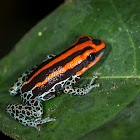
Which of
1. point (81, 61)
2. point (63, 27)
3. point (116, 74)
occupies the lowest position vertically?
point (116, 74)

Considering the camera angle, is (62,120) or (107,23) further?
(107,23)

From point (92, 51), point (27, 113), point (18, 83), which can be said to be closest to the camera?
point (92, 51)

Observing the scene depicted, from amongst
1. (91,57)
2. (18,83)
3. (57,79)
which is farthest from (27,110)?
(91,57)

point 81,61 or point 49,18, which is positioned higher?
point 49,18

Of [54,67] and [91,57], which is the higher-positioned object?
[54,67]

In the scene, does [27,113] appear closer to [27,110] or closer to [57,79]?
[27,110]

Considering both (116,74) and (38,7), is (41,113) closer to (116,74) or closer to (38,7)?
(116,74)

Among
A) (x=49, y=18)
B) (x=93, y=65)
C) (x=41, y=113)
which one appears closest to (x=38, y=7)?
(x=49, y=18)
